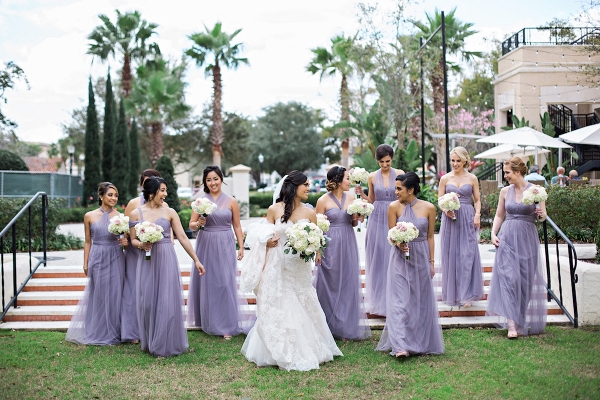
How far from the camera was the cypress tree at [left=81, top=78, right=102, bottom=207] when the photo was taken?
2938cm

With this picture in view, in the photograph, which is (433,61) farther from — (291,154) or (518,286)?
(291,154)

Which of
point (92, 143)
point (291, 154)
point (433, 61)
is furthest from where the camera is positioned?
point (291, 154)

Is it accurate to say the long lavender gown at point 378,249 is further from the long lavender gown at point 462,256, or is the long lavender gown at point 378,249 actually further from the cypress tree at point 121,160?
the cypress tree at point 121,160

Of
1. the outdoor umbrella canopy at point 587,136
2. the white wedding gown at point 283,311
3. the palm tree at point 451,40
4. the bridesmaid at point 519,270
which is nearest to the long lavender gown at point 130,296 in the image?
the white wedding gown at point 283,311

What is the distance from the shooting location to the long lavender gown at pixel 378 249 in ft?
28.0

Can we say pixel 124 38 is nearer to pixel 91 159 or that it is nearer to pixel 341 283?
pixel 91 159

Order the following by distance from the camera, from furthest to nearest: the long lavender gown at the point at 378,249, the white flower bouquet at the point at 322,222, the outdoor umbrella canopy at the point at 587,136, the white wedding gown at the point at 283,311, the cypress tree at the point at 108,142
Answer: the cypress tree at the point at 108,142 < the outdoor umbrella canopy at the point at 587,136 < the long lavender gown at the point at 378,249 < the white flower bouquet at the point at 322,222 < the white wedding gown at the point at 283,311

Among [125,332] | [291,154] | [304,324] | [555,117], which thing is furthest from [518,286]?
[291,154]

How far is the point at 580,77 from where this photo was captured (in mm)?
25234

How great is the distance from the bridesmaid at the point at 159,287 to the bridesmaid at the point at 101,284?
0.74m

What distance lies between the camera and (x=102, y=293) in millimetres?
7934

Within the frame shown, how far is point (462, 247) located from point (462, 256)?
0.41 feet

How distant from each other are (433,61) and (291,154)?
116ft

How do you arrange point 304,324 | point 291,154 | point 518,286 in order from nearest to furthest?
point 304,324, point 518,286, point 291,154
